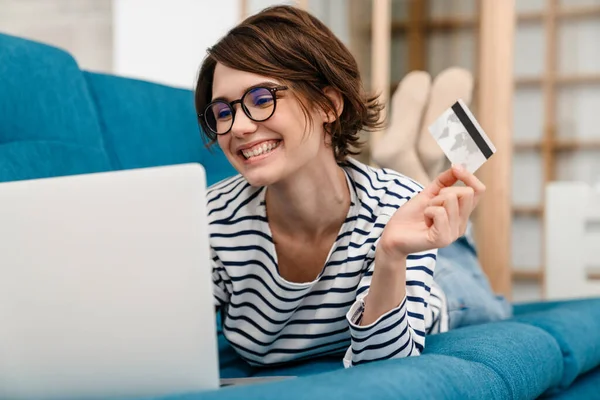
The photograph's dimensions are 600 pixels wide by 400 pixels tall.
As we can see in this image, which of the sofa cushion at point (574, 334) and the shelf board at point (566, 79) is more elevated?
the shelf board at point (566, 79)

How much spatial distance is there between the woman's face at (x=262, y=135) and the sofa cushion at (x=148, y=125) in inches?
27.4

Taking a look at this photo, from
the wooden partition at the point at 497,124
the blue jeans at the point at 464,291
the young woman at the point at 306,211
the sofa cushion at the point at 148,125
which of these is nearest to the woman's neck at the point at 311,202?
the young woman at the point at 306,211

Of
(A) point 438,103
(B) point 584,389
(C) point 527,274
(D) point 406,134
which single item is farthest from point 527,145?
(B) point 584,389

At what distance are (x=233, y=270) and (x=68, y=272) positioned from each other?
54 cm

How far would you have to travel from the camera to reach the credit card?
952mm

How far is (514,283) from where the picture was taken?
2.99m

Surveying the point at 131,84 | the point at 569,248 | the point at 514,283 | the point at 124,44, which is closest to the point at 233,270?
the point at 131,84

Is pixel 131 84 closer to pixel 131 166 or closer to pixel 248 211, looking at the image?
pixel 131 166

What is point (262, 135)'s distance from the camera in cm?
107

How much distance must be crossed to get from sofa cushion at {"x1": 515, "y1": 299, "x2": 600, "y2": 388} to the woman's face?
23.6 inches

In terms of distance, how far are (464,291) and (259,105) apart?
777mm

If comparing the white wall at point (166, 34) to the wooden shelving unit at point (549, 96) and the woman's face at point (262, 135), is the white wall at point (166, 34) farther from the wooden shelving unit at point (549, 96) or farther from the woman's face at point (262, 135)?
the woman's face at point (262, 135)

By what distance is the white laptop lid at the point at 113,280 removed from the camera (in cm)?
71

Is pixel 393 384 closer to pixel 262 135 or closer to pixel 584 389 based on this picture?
pixel 262 135
